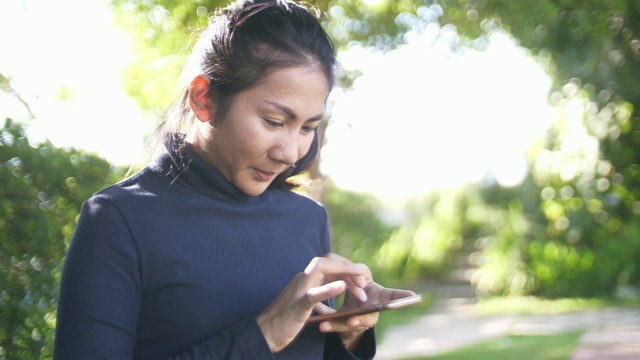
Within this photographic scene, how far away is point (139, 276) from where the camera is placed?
1.60 m

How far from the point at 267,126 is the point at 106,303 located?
506 millimetres

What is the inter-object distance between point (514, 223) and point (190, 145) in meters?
11.1

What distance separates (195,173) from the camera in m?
1.83

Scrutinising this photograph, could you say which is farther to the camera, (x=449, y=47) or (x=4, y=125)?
(x=449, y=47)

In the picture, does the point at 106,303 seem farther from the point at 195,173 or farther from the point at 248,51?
the point at 248,51

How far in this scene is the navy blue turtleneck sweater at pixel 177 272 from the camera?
152 centimetres

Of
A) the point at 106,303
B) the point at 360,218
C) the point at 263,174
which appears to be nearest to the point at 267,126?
the point at 263,174

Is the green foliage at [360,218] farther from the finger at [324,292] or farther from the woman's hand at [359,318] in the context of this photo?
the finger at [324,292]

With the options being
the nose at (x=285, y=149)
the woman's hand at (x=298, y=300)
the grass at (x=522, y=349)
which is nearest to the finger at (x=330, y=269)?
the woman's hand at (x=298, y=300)

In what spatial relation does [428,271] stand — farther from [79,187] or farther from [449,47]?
[79,187]

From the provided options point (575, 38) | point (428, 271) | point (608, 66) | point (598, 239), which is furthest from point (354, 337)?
point (428, 271)

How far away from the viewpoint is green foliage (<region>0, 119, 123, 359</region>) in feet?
9.84

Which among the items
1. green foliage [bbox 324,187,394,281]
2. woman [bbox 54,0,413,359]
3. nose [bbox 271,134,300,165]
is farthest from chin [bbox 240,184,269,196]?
green foliage [bbox 324,187,394,281]

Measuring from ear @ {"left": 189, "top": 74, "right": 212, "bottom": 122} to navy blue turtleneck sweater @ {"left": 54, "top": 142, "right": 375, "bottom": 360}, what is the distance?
0.31 feet
